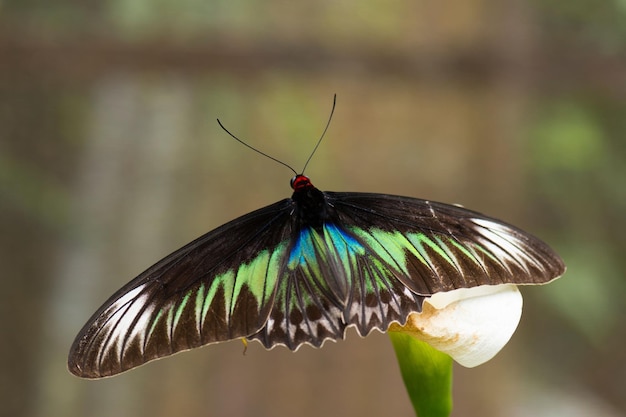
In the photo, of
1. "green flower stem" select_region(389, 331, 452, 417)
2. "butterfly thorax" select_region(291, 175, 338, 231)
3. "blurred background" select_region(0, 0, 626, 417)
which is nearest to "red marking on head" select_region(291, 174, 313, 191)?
"butterfly thorax" select_region(291, 175, 338, 231)

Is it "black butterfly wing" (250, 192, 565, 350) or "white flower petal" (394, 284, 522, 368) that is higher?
"black butterfly wing" (250, 192, 565, 350)

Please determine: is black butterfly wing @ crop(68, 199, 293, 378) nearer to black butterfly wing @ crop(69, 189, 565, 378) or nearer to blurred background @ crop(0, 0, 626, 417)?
black butterfly wing @ crop(69, 189, 565, 378)

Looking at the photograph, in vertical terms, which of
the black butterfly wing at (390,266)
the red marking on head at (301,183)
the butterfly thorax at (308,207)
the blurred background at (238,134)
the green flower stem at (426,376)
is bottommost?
the green flower stem at (426,376)

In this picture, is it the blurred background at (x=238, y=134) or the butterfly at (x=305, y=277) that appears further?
the blurred background at (x=238, y=134)

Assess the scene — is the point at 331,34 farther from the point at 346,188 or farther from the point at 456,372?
the point at 456,372

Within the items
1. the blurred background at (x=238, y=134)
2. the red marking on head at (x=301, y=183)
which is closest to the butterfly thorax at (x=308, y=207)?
the red marking on head at (x=301, y=183)

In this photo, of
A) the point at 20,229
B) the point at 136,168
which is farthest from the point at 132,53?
the point at 20,229

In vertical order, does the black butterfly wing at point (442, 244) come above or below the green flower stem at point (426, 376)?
above

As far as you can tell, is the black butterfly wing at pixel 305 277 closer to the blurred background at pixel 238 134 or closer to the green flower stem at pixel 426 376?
the green flower stem at pixel 426 376
